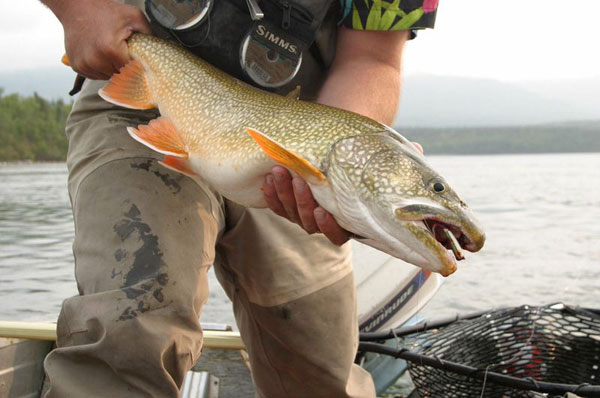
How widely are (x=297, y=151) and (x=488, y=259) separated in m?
9.07

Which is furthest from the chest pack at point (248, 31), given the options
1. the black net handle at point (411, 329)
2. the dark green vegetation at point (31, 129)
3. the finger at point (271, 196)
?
the dark green vegetation at point (31, 129)

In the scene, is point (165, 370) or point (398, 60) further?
point (398, 60)

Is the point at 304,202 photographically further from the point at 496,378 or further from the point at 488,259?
the point at 488,259

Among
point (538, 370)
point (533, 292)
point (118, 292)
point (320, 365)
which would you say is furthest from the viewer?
point (533, 292)

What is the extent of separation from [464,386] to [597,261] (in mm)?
7982

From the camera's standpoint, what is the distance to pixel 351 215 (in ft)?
6.59

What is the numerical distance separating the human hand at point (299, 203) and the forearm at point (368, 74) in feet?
1.99

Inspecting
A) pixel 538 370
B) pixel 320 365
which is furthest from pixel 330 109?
pixel 538 370

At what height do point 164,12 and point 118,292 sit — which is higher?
point 164,12

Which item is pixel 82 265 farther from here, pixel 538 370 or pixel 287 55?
pixel 538 370

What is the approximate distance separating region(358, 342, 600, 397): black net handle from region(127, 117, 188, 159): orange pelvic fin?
4.93 feet

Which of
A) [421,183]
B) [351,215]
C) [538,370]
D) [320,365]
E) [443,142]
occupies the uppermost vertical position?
[421,183]

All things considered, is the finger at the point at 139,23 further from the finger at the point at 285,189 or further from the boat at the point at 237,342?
the boat at the point at 237,342

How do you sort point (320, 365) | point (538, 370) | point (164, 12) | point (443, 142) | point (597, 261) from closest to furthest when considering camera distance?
point (164, 12), point (320, 365), point (538, 370), point (597, 261), point (443, 142)
